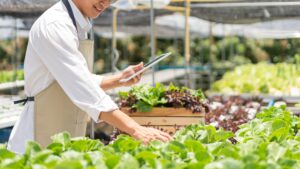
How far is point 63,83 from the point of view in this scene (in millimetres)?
3492

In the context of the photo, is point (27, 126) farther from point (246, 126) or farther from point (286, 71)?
point (286, 71)

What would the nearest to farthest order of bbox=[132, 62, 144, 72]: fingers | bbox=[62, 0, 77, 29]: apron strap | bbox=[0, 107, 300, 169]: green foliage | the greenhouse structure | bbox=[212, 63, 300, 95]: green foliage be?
bbox=[0, 107, 300, 169]: green foliage < the greenhouse structure < bbox=[62, 0, 77, 29]: apron strap < bbox=[132, 62, 144, 72]: fingers < bbox=[212, 63, 300, 95]: green foliage

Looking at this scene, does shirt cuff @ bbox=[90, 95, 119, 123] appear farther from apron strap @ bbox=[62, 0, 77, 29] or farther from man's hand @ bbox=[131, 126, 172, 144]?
apron strap @ bbox=[62, 0, 77, 29]

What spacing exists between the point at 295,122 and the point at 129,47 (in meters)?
21.7

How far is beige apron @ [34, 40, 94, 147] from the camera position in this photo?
381cm

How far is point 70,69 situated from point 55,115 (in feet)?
1.66

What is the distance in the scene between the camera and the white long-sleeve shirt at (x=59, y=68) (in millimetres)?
3424

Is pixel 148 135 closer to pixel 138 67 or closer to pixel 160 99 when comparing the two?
pixel 138 67

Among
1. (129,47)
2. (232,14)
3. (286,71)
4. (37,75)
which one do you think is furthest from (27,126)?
(129,47)

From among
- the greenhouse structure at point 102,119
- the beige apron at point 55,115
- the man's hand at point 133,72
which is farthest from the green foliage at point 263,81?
the beige apron at point 55,115

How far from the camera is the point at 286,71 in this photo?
12.0 metres

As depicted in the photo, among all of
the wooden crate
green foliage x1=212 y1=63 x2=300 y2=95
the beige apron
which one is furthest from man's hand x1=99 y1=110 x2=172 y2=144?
green foliage x1=212 y1=63 x2=300 y2=95

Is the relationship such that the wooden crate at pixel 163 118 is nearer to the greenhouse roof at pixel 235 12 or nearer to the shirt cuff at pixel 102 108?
the shirt cuff at pixel 102 108

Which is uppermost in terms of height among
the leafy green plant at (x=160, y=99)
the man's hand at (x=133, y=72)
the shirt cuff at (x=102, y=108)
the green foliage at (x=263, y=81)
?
the man's hand at (x=133, y=72)
